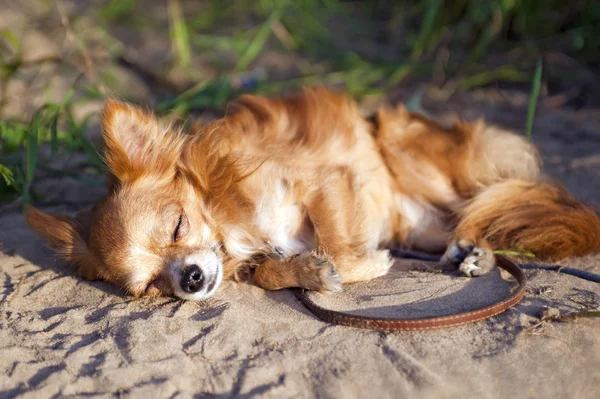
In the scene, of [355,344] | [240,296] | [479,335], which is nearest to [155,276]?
[240,296]

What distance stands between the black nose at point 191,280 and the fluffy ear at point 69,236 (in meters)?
0.54

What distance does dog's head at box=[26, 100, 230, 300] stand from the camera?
3.13 metres

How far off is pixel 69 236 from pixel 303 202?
1336 millimetres

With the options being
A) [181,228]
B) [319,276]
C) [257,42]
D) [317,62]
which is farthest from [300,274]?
[317,62]

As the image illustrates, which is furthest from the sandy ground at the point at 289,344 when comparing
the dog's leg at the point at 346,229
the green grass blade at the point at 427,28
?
the green grass blade at the point at 427,28

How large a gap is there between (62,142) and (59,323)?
239 centimetres

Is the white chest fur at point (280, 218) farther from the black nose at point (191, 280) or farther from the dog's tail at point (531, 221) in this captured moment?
the dog's tail at point (531, 221)

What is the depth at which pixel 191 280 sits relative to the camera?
302cm

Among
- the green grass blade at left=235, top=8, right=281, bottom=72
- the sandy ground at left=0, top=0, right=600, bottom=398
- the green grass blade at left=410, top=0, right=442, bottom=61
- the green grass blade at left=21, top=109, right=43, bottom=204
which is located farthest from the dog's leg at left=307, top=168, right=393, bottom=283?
the green grass blade at left=410, top=0, right=442, bottom=61

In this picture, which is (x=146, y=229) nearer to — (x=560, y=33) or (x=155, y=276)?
(x=155, y=276)

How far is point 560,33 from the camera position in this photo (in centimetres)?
614

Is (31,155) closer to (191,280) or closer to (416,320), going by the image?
(191,280)

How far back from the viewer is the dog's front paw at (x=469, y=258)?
3205mm

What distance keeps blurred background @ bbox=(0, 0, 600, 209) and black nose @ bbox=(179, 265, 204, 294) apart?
1700 mm
